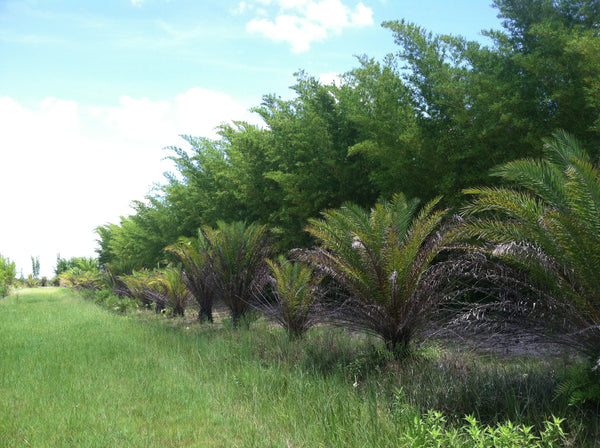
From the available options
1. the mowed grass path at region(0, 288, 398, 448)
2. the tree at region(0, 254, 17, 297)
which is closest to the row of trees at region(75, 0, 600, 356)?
the mowed grass path at region(0, 288, 398, 448)

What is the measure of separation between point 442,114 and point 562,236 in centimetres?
550

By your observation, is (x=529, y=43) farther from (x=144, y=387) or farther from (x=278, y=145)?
(x=144, y=387)

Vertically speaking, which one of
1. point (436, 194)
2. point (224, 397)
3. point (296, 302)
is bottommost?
point (224, 397)

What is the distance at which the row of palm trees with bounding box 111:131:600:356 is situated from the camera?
4.55 metres

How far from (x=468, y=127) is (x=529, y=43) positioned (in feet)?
7.61

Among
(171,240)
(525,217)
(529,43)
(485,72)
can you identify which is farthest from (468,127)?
(171,240)

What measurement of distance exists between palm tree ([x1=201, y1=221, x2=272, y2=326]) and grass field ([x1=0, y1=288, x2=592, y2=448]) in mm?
2330

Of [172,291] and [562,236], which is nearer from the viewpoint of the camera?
[562,236]

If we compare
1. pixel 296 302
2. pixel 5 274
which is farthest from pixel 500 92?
pixel 5 274

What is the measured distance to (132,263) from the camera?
29766 millimetres

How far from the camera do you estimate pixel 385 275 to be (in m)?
6.39

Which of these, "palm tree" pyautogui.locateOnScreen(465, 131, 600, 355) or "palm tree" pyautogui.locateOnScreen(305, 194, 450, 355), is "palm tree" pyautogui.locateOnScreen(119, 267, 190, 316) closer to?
"palm tree" pyautogui.locateOnScreen(305, 194, 450, 355)

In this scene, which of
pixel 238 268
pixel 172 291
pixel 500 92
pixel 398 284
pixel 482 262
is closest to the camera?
pixel 482 262

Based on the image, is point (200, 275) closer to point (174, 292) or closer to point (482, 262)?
point (174, 292)
